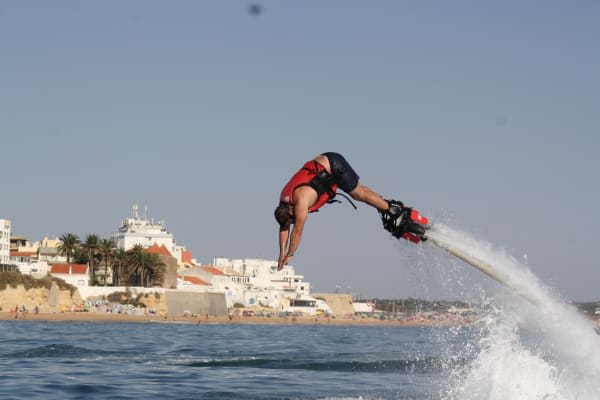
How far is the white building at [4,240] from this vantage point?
156 metres

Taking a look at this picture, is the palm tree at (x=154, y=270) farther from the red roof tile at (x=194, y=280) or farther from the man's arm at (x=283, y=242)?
the man's arm at (x=283, y=242)

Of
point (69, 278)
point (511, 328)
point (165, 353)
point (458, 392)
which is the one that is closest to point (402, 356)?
point (165, 353)

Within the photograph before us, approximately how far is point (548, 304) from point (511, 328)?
1.70 metres

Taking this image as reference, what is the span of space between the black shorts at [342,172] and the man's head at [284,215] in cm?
123

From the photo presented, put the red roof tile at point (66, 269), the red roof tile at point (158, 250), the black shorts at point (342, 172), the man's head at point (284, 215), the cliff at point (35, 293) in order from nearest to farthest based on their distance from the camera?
the man's head at point (284, 215)
the black shorts at point (342, 172)
the cliff at point (35, 293)
the red roof tile at point (66, 269)
the red roof tile at point (158, 250)

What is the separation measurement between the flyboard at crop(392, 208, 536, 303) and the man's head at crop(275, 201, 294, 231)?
10.1 ft

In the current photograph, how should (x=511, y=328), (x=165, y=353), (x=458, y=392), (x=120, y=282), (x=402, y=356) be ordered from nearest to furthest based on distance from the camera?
1. (x=511, y=328)
2. (x=458, y=392)
3. (x=165, y=353)
4. (x=402, y=356)
5. (x=120, y=282)

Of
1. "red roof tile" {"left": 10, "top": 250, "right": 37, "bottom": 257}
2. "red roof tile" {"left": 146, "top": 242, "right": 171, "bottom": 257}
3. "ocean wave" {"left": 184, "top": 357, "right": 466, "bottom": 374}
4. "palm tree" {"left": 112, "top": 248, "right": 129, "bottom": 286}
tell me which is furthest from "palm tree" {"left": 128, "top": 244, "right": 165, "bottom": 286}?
"ocean wave" {"left": 184, "top": 357, "right": 466, "bottom": 374}

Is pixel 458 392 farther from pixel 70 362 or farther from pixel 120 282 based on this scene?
pixel 120 282

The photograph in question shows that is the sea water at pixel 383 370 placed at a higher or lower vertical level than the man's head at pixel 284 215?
lower

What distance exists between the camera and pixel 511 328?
20.2 metres

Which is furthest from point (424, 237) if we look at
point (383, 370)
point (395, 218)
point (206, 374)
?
point (383, 370)

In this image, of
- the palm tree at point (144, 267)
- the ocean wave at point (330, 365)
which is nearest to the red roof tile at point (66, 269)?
the palm tree at point (144, 267)

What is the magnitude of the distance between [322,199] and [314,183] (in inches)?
18.0
